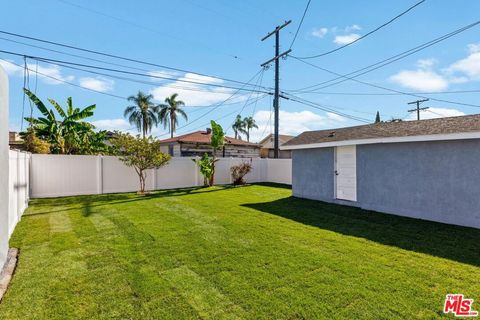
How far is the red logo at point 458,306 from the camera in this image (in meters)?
3.06

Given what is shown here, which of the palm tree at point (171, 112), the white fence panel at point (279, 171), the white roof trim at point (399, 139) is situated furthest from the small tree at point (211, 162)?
the palm tree at point (171, 112)

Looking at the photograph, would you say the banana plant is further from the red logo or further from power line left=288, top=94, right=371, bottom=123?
the red logo

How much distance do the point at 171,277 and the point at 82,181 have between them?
10560mm

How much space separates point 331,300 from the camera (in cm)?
333

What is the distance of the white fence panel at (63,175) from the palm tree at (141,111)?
21.6 meters

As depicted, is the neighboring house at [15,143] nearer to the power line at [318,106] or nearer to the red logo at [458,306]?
the red logo at [458,306]

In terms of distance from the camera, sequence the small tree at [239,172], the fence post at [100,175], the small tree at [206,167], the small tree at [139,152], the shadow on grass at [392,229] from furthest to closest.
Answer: the small tree at [239,172]
the small tree at [206,167]
the fence post at [100,175]
the small tree at [139,152]
the shadow on grass at [392,229]

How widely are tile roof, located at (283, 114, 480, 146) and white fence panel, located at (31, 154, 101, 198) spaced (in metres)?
9.57

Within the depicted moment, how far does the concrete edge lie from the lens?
12.2ft

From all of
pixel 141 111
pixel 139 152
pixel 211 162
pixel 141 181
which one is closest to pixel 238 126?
pixel 141 111

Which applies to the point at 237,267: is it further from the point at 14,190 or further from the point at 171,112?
the point at 171,112

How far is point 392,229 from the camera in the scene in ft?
22.3

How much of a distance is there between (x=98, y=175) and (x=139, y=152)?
91.8 inches

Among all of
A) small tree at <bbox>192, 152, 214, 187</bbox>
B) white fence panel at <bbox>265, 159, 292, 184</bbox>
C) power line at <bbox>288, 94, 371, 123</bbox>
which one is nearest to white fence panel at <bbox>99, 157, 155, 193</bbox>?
small tree at <bbox>192, 152, 214, 187</bbox>
